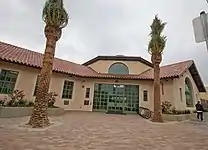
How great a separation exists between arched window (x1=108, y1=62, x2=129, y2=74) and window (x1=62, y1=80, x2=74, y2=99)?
6377 millimetres

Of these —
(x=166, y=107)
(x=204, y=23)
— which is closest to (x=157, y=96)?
(x=166, y=107)

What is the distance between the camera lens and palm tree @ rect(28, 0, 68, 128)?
9.69 metres

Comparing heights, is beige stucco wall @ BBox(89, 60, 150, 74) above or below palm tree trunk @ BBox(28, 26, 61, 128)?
above

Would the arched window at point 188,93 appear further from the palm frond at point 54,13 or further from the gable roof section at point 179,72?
the palm frond at point 54,13

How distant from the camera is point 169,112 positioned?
53.5ft

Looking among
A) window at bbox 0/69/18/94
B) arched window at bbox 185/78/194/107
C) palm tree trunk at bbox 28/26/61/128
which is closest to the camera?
palm tree trunk at bbox 28/26/61/128

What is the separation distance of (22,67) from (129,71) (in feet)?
43.7

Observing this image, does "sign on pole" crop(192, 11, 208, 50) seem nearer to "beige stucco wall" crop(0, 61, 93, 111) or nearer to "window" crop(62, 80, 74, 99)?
"beige stucco wall" crop(0, 61, 93, 111)

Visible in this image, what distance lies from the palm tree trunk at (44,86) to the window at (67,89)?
A: 922 cm

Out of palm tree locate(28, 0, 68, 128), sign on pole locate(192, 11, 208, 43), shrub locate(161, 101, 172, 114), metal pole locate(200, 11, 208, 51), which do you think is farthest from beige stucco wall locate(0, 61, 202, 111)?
metal pole locate(200, 11, 208, 51)

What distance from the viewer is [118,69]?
2428 cm

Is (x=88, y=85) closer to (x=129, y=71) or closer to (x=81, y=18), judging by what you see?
(x=129, y=71)

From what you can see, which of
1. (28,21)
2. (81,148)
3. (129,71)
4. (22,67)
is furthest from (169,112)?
(28,21)

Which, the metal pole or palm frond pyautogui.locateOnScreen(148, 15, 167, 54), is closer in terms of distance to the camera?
the metal pole
